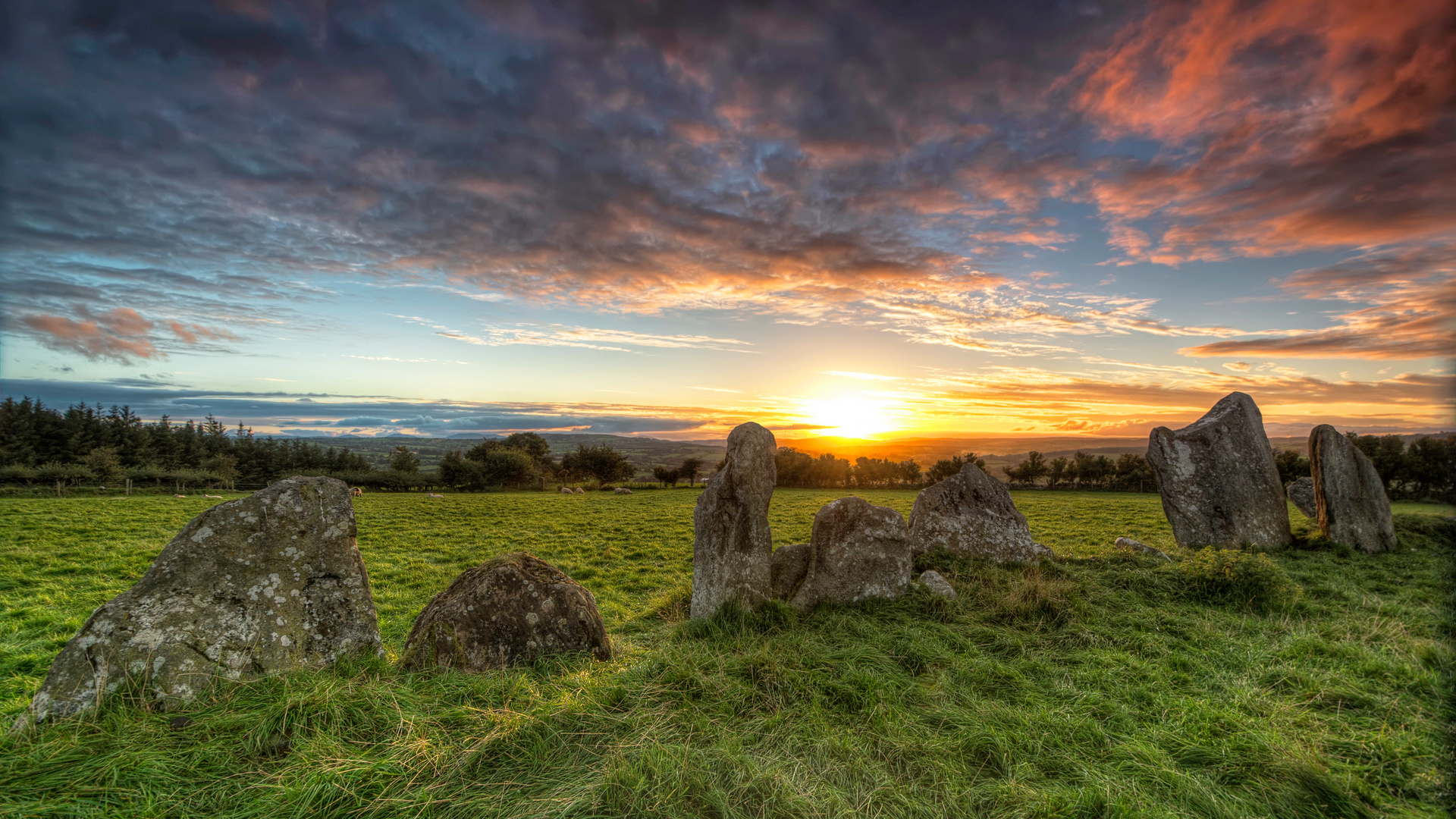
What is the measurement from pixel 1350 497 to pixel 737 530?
1483 cm

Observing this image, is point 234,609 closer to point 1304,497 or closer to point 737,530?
point 737,530

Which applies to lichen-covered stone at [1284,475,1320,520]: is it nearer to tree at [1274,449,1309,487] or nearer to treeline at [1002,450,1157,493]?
tree at [1274,449,1309,487]

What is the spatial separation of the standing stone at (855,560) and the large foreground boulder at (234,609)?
5808mm

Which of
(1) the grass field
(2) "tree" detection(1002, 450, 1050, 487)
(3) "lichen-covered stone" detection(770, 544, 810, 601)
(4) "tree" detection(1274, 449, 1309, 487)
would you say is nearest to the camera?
(1) the grass field

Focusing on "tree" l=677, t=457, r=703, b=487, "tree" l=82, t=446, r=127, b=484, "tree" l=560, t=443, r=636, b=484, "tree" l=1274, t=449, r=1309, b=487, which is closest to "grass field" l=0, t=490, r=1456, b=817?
"tree" l=1274, t=449, r=1309, b=487

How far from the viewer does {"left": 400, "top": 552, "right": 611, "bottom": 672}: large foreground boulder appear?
18.9 feet

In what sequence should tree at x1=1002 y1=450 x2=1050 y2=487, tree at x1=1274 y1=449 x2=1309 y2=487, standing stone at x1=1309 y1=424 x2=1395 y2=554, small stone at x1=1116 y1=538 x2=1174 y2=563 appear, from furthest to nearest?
1. tree at x1=1002 y1=450 x2=1050 y2=487
2. tree at x1=1274 y1=449 x2=1309 y2=487
3. standing stone at x1=1309 y1=424 x2=1395 y2=554
4. small stone at x1=1116 y1=538 x2=1174 y2=563

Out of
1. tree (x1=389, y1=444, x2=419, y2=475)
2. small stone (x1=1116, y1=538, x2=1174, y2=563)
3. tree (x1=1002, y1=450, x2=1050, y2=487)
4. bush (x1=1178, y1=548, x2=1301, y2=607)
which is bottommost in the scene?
tree (x1=389, y1=444, x2=419, y2=475)

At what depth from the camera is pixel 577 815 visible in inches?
134

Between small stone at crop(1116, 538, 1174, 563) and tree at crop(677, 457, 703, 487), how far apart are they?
45890mm

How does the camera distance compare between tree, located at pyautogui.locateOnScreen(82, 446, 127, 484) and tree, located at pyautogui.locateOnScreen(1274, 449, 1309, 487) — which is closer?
tree, located at pyautogui.locateOnScreen(1274, 449, 1309, 487)

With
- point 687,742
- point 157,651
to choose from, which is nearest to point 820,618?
point 687,742

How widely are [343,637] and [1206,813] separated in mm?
7505

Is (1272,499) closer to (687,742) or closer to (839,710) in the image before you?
(839,710)
